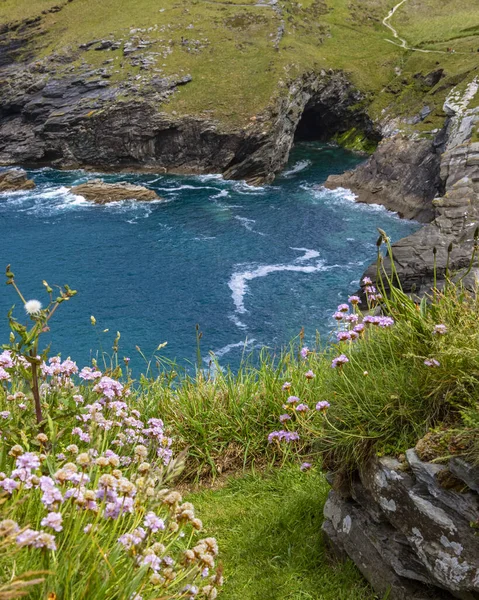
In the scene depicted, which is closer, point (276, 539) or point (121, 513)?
point (121, 513)

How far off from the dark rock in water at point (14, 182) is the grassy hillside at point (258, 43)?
18.9 metres

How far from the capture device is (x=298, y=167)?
68125 mm

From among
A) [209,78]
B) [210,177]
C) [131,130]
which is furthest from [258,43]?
[210,177]

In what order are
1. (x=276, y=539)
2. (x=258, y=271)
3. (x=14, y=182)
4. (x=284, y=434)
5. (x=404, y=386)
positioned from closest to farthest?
(x=404, y=386), (x=276, y=539), (x=284, y=434), (x=258, y=271), (x=14, y=182)

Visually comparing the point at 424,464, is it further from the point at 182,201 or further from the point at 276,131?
the point at 276,131

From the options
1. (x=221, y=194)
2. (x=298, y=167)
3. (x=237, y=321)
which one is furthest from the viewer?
(x=298, y=167)

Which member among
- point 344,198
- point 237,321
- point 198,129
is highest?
point 198,129

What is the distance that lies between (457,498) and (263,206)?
51.4 m

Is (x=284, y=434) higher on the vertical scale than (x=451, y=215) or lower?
higher

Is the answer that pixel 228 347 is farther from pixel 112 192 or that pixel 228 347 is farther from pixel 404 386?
pixel 112 192

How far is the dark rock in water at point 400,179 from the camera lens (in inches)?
2014

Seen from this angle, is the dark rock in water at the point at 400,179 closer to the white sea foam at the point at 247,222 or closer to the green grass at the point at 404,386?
the white sea foam at the point at 247,222

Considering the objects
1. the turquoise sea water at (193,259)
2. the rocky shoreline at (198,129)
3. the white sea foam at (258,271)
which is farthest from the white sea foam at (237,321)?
the rocky shoreline at (198,129)

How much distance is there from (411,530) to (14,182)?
64.2m
